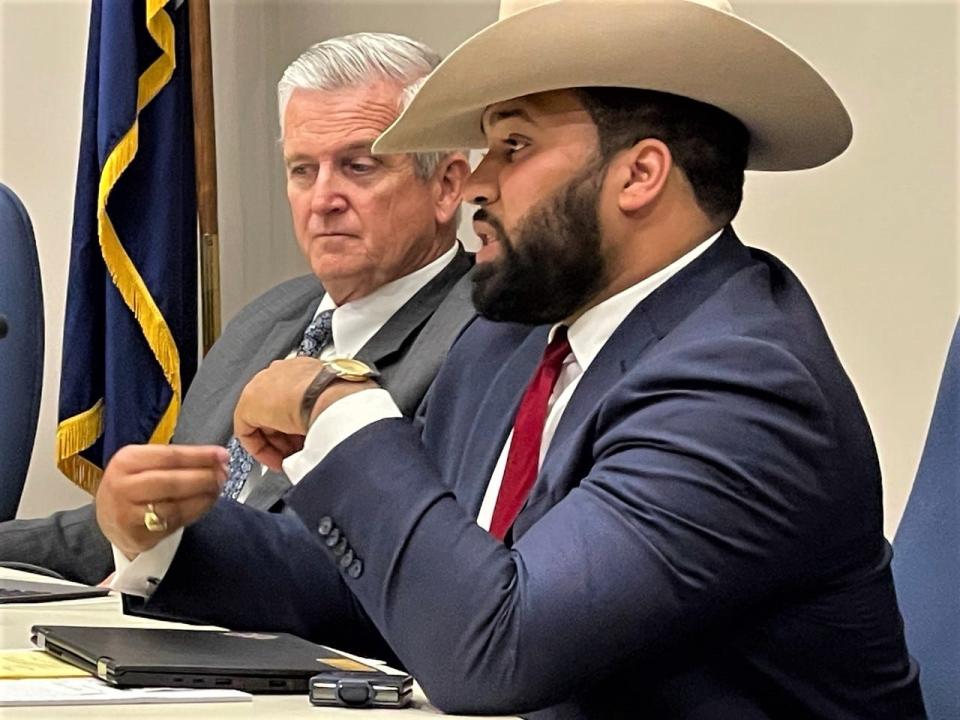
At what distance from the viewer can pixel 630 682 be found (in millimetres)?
1283

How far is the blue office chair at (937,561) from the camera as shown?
151 centimetres

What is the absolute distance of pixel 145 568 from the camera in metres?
1.58

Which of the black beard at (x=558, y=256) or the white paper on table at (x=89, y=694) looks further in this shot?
the black beard at (x=558, y=256)

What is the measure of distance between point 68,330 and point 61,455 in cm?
27

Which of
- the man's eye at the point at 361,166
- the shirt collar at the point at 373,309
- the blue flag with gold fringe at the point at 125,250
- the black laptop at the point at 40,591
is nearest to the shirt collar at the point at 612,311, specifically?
the black laptop at the point at 40,591

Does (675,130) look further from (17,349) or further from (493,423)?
(17,349)

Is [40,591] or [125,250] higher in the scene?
[125,250]

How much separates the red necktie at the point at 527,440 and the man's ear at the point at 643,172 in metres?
0.15

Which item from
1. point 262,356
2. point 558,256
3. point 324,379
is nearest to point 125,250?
point 262,356

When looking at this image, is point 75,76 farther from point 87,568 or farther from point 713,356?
point 713,356

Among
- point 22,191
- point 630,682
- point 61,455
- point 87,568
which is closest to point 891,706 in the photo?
point 630,682

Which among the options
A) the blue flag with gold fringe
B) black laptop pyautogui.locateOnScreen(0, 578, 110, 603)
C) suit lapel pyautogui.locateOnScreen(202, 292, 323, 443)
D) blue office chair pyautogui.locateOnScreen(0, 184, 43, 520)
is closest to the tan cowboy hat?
black laptop pyautogui.locateOnScreen(0, 578, 110, 603)

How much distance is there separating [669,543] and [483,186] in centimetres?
48

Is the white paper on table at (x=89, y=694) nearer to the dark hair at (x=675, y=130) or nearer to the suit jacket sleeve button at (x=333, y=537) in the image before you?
the suit jacket sleeve button at (x=333, y=537)
